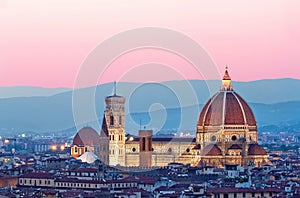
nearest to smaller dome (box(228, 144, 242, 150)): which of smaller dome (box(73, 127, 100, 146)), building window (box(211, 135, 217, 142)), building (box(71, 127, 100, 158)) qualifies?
building window (box(211, 135, 217, 142))

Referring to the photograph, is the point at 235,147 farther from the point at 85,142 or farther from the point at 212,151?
the point at 85,142

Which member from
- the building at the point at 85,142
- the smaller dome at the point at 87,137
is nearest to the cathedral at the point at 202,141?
the building at the point at 85,142

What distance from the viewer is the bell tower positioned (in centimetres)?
11238

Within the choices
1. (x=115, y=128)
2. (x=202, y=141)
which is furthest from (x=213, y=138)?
(x=115, y=128)

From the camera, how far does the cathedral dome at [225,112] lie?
110 meters

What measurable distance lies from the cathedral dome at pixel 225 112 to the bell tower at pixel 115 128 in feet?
23.8

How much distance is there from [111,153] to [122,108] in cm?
457

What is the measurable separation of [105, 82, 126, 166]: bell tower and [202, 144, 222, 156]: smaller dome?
8.03m

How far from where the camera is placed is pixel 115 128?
11288 centimetres

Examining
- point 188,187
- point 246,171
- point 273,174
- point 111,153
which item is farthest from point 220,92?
Result: point 188,187

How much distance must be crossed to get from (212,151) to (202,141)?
129 inches

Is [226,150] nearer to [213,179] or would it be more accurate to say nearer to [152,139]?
[152,139]

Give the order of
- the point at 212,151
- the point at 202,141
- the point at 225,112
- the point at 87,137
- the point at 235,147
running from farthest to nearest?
the point at 87,137
the point at 202,141
the point at 225,112
the point at 235,147
the point at 212,151

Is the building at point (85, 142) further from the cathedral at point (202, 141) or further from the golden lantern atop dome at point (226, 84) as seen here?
the golden lantern atop dome at point (226, 84)
